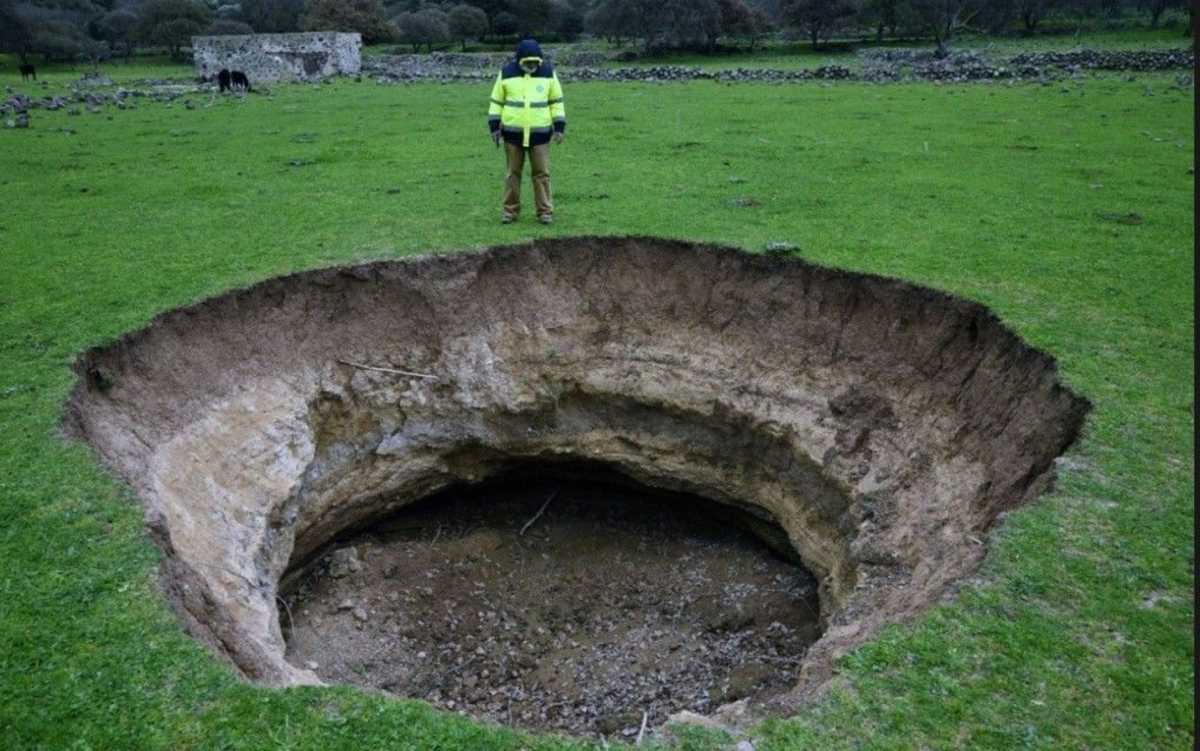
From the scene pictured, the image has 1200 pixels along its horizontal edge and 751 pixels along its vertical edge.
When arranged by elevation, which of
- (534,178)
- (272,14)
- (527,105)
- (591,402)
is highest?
(272,14)

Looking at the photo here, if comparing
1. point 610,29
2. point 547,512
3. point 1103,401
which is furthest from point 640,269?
point 610,29

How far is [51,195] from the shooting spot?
54.0 ft

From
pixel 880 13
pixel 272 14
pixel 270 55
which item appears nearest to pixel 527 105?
pixel 270 55

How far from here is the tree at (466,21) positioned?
210ft

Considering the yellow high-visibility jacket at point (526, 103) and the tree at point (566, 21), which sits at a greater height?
the tree at point (566, 21)

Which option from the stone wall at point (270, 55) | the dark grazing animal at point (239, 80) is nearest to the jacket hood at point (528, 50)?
the dark grazing animal at point (239, 80)

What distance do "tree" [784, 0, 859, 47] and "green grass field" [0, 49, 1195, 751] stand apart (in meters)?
27.8

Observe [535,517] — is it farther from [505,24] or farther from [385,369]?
[505,24]

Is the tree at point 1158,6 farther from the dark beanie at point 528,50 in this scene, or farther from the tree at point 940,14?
the dark beanie at point 528,50

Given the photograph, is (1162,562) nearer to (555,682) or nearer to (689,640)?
(689,640)

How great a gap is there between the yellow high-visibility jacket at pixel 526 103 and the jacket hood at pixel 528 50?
0.74ft

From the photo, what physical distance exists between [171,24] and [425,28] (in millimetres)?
17066

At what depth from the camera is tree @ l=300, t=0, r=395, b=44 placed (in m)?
62.3

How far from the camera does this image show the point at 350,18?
63.0 m
